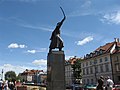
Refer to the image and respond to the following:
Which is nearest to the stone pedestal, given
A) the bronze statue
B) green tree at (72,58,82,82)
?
the bronze statue

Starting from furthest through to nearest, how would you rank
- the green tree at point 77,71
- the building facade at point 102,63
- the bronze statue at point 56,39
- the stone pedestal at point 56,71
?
the green tree at point 77,71 → the building facade at point 102,63 → the bronze statue at point 56,39 → the stone pedestal at point 56,71

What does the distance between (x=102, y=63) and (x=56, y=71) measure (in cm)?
5134

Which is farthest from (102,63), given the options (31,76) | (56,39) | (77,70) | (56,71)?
(31,76)

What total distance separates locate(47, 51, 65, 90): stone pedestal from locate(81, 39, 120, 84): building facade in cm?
4421

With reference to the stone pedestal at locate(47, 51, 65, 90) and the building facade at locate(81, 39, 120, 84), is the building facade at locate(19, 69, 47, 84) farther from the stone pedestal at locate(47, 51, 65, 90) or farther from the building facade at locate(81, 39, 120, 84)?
the stone pedestal at locate(47, 51, 65, 90)

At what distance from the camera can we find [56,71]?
47.9ft

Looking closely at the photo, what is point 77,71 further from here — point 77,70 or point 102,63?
point 102,63

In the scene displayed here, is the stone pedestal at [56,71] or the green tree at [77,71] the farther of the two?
the green tree at [77,71]

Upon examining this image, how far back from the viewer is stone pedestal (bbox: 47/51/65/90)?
47.4 feet

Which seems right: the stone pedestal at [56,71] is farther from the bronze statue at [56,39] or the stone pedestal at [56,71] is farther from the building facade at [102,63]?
the building facade at [102,63]

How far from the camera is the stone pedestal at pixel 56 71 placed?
14.5 m

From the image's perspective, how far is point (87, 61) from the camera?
7306 centimetres

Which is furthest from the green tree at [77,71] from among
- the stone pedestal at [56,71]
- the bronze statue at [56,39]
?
the stone pedestal at [56,71]

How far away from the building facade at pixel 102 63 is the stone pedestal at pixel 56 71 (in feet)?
145
